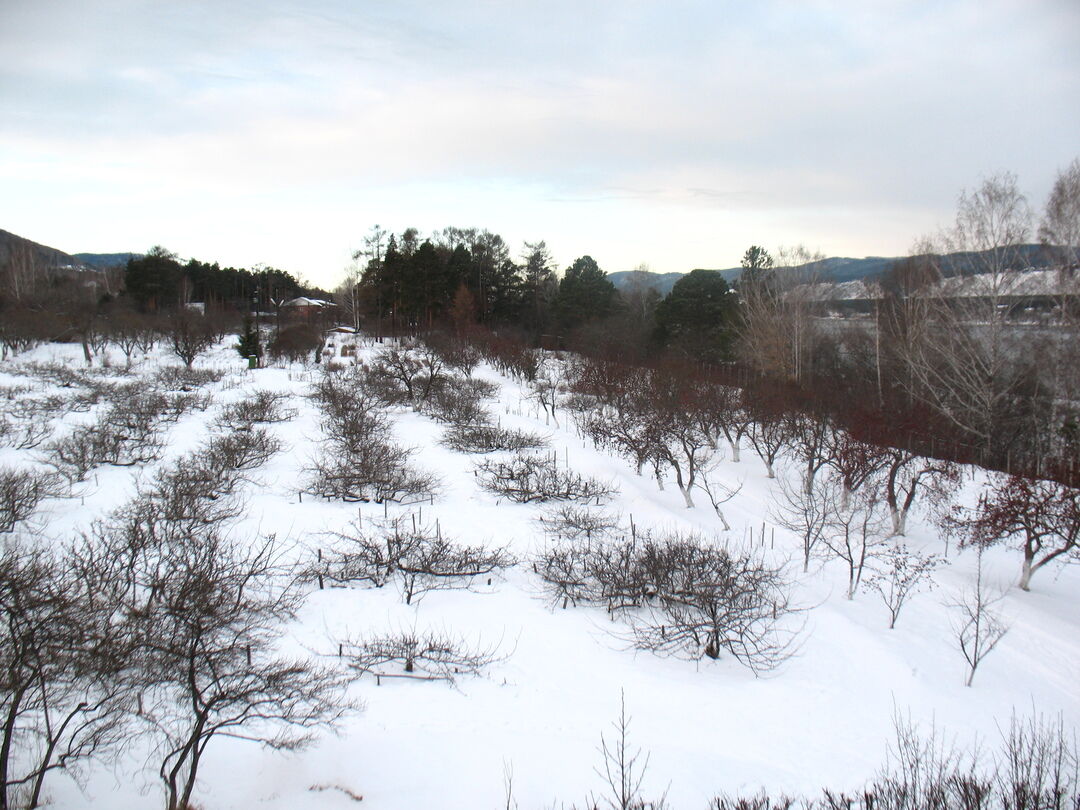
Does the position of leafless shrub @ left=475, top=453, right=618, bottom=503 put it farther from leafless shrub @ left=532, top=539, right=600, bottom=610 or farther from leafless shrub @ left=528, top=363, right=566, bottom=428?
leafless shrub @ left=528, top=363, right=566, bottom=428

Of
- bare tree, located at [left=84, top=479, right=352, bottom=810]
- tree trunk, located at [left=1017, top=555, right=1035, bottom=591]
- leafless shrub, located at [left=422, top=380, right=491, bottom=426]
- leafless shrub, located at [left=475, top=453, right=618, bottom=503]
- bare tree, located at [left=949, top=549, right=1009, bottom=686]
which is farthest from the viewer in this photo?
leafless shrub, located at [left=422, top=380, right=491, bottom=426]

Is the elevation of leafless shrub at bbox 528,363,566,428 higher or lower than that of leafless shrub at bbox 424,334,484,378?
lower

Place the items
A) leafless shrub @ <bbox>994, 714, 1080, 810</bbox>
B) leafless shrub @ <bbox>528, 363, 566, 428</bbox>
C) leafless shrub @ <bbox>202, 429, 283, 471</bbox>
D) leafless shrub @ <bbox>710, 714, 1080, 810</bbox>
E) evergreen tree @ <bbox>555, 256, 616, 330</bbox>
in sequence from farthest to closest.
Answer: evergreen tree @ <bbox>555, 256, 616, 330</bbox>, leafless shrub @ <bbox>528, 363, 566, 428</bbox>, leafless shrub @ <bbox>202, 429, 283, 471</bbox>, leafless shrub @ <bbox>994, 714, 1080, 810</bbox>, leafless shrub @ <bbox>710, 714, 1080, 810</bbox>

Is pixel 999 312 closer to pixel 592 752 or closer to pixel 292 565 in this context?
pixel 592 752

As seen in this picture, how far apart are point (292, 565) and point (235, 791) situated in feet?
22.0

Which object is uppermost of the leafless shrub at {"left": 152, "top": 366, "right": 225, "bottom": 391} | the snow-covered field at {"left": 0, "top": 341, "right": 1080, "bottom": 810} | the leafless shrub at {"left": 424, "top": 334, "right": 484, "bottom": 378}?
the leafless shrub at {"left": 424, "top": 334, "right": 484, "bottom": 378}

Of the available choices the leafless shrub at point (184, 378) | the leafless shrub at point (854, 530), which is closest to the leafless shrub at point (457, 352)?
the leafless shrub at point (184, 378)

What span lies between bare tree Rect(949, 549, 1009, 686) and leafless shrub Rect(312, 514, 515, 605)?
879 centimetres

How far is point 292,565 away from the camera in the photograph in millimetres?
13812

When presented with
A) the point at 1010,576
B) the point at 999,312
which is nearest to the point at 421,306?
the point at 999,312

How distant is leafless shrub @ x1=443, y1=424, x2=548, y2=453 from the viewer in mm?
24469

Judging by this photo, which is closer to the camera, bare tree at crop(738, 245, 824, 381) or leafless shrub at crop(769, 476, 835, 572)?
leafless shrub at crop(769, 476, 835, 572)

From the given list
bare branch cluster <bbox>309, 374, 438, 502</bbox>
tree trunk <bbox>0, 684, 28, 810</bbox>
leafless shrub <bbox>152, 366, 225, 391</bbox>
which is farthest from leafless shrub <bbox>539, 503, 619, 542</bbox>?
leafless shrub <bbox>152, 366, 225, 391</bbox>

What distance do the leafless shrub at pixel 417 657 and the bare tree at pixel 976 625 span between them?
8.05 metres
